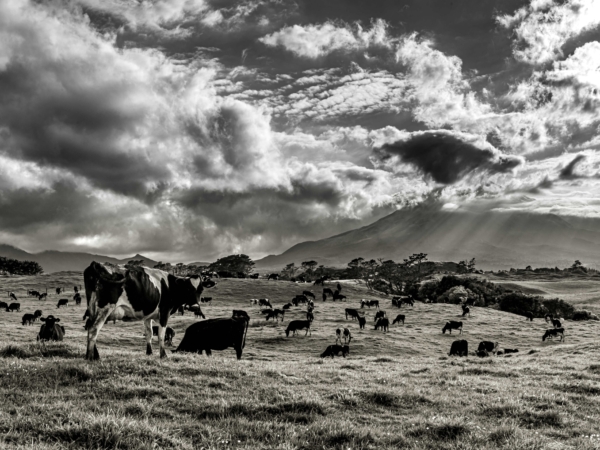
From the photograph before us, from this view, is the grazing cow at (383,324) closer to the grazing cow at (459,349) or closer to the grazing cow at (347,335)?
the grazing cow at (347,335)

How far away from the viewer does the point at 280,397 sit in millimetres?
9406

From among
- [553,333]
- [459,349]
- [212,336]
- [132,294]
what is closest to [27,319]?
[212,336]

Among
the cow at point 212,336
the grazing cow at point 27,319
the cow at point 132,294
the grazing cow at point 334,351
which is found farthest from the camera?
the grazing cow at point 27,319

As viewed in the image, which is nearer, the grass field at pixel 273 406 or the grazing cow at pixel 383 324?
the grass field at pixel 273 406

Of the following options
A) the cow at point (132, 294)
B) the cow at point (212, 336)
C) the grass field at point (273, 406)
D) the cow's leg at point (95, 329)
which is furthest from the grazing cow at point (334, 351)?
the cow's leg at point (95, 329)

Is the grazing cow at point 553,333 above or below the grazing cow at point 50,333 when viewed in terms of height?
below

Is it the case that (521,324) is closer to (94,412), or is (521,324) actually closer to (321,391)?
(321,391)

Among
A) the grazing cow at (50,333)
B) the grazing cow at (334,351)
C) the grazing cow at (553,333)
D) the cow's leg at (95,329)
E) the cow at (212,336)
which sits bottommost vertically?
the grazing cow at (553,333)

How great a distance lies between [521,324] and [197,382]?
2046 inches

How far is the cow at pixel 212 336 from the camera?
18859mm

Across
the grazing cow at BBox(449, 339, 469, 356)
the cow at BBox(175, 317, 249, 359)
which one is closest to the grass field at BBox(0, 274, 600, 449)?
the cow at BBox(175, 317, 249, 359)

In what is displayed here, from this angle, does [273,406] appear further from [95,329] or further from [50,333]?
[50,333]

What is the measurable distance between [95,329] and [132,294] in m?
1.56

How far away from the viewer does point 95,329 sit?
12.1 m
